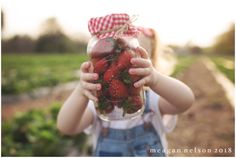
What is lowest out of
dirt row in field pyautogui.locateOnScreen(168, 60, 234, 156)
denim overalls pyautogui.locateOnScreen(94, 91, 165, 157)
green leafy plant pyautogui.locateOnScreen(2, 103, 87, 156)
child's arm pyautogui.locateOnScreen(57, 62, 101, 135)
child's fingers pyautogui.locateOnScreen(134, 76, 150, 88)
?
dirt row in field pyautogui.locateOnScreen(168, 60, 234, 156)

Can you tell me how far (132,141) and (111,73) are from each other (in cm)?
50

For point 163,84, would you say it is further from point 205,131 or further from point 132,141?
point 205,131

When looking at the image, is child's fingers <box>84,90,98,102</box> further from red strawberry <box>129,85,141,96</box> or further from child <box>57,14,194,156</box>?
child <box>57,14,194,156</box>

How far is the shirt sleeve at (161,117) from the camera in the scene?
138 centimetres

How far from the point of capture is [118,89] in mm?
945

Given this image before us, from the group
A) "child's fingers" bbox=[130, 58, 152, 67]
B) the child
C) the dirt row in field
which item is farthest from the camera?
the dirt row in field

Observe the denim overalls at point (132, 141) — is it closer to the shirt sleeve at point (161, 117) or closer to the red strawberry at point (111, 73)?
the shirt sleeve at point (161, 117)

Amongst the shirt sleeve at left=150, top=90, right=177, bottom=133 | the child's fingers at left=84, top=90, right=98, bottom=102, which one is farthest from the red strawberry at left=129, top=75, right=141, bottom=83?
the shirt sleeve at left=150, top=90, right=177, bottom=133

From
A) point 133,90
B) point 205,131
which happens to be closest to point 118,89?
point 133,90

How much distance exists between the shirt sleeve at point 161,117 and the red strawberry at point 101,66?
18.0 inches

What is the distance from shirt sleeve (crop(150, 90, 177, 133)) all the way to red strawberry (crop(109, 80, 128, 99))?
0.43m

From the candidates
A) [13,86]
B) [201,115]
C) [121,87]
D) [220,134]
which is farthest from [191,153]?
[13,86]

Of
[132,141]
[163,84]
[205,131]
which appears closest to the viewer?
[163,84]

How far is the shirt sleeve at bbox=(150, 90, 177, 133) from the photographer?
138 centimetres
